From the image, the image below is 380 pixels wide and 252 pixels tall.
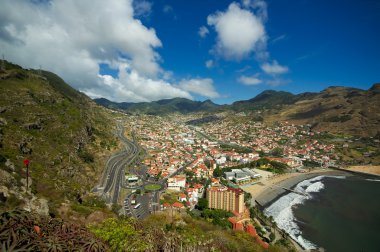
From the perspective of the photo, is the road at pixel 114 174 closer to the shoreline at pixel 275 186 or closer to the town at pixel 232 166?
the town at pixel 232 166

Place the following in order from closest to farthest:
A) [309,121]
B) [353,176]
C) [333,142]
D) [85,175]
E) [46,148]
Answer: [46,148] → [85,175] → [353,176] → [333,142] → [309,121]

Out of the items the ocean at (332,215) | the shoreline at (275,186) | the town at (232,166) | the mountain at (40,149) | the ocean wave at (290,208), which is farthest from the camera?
the shoreline at (275,186)

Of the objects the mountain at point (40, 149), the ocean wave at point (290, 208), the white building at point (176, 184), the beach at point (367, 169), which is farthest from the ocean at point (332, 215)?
the mountain at point (40, 149)

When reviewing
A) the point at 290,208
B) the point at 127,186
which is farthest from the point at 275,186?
the point at 127,186

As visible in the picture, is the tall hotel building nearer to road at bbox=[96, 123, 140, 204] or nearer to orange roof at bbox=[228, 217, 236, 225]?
orange roof at bbox=[228, 217, 236, 225]

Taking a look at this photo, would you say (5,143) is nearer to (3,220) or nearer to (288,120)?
(3,220)

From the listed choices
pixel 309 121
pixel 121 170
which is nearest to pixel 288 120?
pixel 309 121

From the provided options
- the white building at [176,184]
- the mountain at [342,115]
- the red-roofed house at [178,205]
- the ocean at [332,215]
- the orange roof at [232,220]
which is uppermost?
the mountain at [342,115]

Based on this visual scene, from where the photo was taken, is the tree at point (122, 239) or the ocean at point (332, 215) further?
the ocean at point (332, 215)
